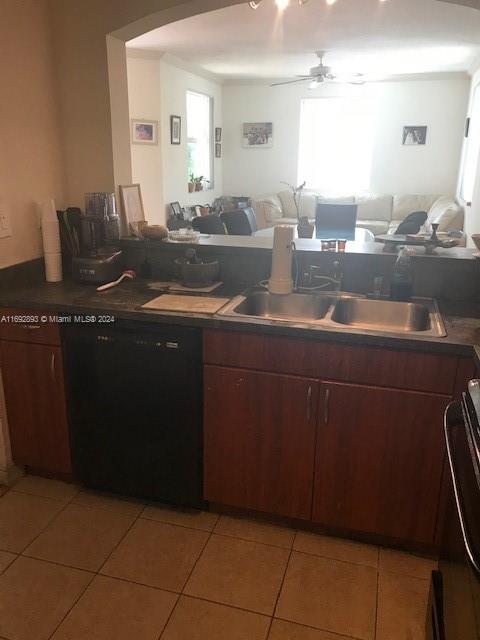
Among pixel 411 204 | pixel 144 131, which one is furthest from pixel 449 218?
pixel 144 131

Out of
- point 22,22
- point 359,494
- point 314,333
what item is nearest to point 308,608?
point 359,494

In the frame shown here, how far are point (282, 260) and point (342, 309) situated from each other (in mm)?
327

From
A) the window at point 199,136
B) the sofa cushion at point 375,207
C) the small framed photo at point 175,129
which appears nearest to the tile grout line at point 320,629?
the small framed photo at point 175,129

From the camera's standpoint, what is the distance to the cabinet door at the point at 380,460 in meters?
1.73

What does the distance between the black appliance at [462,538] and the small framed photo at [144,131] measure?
17.6 feet

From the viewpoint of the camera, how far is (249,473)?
199 cm

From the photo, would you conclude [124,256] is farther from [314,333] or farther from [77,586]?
[77,586]

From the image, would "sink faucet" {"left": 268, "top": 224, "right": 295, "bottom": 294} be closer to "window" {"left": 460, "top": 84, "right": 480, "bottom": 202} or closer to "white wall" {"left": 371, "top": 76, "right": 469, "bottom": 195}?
"window" {"left": 460, "top": 84, "right": 480, "bottom": 202}

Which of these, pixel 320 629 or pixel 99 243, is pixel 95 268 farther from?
pixel 320 629

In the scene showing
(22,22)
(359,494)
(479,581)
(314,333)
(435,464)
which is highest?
(22,22)

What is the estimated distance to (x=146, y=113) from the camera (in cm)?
586

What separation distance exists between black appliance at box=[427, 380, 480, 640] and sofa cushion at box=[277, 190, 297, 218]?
268 inches

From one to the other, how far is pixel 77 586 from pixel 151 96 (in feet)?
17.8

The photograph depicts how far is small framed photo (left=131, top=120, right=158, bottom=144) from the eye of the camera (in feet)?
19.0
